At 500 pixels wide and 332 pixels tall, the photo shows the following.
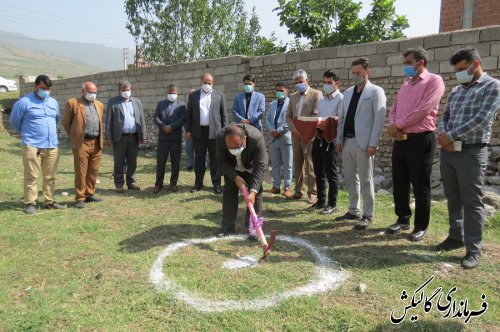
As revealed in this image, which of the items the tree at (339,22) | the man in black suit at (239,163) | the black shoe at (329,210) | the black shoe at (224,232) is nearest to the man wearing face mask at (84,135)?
the black shoe at (224,232)

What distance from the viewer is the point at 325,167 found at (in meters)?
5.87

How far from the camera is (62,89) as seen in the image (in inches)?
761

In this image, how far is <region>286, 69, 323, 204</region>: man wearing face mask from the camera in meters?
6.32

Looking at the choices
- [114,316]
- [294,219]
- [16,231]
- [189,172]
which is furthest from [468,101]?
[189,172]

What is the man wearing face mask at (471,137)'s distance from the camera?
3801 millimetres

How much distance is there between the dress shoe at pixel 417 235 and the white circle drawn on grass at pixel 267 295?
1.11m

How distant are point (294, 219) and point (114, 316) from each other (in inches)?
119

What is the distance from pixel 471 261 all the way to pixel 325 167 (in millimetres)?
2406

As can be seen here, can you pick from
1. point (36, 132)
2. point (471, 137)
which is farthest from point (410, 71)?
point (36, 132)

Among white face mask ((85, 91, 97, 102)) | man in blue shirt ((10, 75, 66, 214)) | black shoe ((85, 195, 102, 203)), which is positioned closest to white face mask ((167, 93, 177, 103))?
Result: white face mask ((85, 91, 97, 102))

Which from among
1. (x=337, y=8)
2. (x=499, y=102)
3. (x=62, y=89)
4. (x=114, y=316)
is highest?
(x=337, y=8)

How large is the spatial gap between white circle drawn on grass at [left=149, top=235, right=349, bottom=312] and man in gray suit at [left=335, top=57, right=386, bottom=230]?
1.11m

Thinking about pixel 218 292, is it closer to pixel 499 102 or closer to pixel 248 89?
pixel 499 102

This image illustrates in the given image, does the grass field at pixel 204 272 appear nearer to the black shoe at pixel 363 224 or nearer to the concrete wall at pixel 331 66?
the black shoe at pixel 363 224
